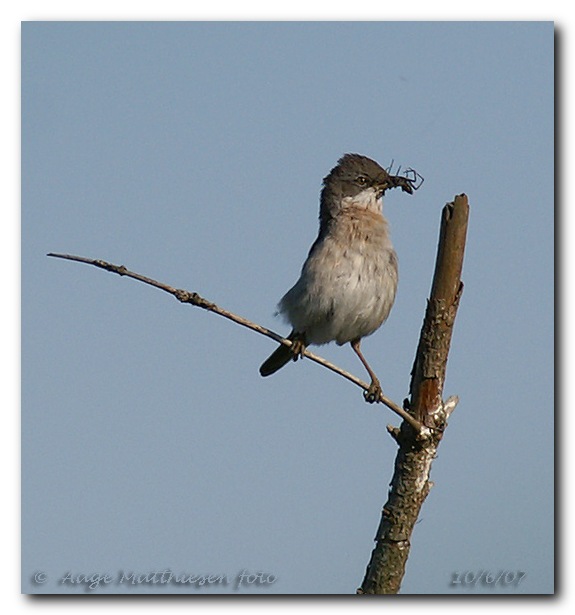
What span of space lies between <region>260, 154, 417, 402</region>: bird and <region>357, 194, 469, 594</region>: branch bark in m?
1.56

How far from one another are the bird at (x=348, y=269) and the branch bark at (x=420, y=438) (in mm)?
1564

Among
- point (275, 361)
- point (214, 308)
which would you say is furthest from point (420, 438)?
point (275, 361)

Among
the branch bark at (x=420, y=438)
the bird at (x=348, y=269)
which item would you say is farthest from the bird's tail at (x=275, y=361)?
the branch bark at (x=420, y=438)

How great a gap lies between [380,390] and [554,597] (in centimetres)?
225

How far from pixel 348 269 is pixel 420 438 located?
223 cm

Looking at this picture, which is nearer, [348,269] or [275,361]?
[348,269]

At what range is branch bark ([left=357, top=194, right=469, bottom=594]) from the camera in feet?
19.0

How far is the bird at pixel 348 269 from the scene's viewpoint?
7.78 metres

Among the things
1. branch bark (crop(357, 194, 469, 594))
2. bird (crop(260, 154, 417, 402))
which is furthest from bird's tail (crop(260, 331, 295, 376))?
branch bark (crop(357, 194, 469, 594))

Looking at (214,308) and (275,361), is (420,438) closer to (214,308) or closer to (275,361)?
(214,308)

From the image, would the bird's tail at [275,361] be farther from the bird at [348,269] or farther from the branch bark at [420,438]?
the branch bark at [420,438]

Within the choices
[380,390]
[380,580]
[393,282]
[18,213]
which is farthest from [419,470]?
[18,213]

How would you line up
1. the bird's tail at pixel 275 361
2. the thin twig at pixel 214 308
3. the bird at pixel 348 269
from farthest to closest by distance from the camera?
the bird's tail at pixel 275 361
the bird at pixel 348 269
the thin twig at pixel 214 308

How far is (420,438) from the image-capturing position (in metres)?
5.83
